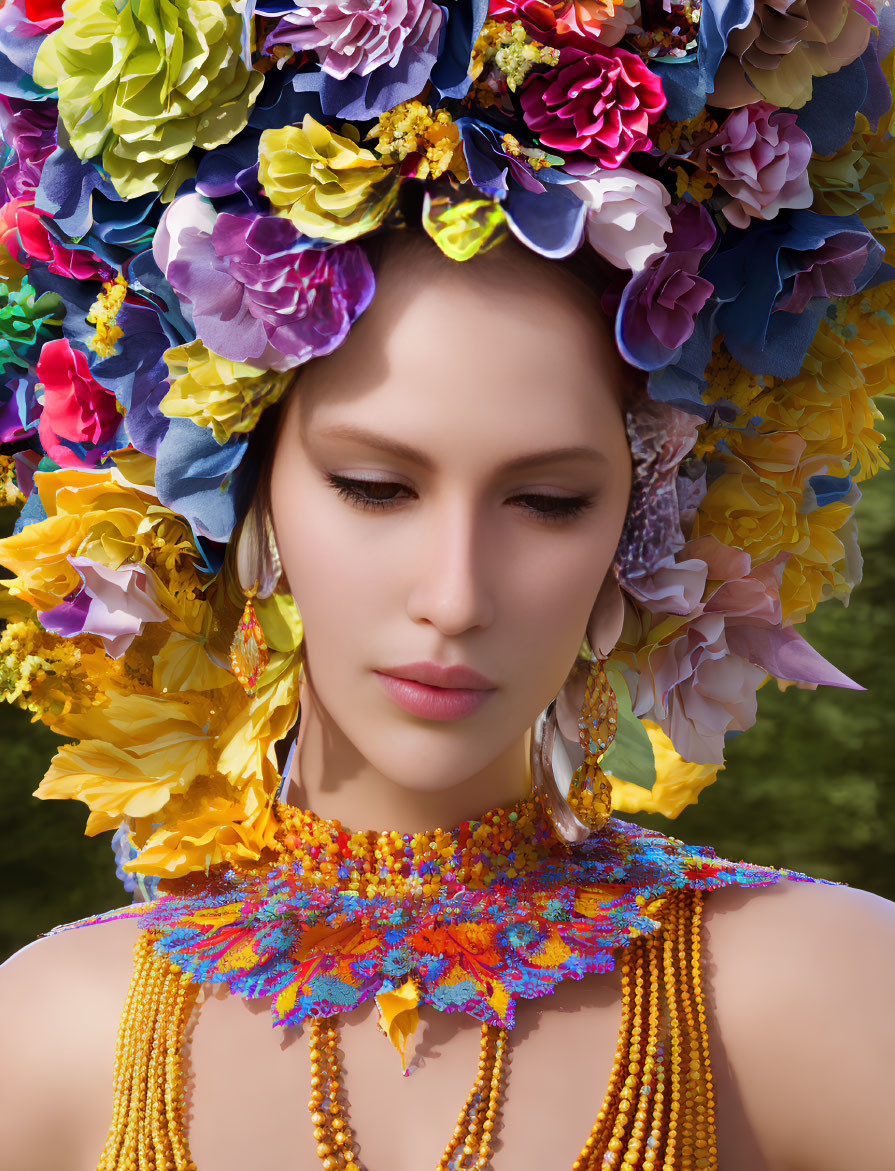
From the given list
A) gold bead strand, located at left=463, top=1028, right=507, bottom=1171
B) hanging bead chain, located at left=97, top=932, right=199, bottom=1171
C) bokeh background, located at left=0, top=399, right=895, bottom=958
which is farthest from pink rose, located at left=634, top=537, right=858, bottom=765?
bokeh background, located at left=0, top=399, right=895, bottom=958

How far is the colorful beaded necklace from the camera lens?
58.1 inches

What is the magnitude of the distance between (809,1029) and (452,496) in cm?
74

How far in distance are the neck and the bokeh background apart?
2.46m

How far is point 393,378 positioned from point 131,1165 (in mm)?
933

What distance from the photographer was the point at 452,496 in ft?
4.60

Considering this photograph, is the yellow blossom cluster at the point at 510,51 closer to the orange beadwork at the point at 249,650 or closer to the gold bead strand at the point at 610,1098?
the orange beadwork at the point at 249,650

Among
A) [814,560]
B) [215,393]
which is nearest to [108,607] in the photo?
[215,393]

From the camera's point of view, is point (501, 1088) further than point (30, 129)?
No

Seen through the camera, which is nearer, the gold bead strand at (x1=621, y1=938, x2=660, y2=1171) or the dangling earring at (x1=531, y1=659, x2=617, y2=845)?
the gold bead strand at (x1=621, y1=938, x2=660, y2=1171)

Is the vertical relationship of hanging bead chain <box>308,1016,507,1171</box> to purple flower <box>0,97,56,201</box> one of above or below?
below

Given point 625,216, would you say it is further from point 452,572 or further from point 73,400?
point 73,400

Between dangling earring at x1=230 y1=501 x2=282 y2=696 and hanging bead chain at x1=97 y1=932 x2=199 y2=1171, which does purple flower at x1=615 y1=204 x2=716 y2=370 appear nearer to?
dangling earring at x1=230 y1=501 x2=282 y2=696

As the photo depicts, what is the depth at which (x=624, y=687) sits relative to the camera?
1.84 m

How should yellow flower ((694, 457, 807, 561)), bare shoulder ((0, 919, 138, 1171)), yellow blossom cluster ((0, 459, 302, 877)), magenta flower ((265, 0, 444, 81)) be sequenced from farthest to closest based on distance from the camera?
1. yellow flower ((694, 457, 807, 561))
2. yellow blossom cluster ((0, 459, 302, 877))
3. bare shoulder ((0, 919, 138, 1171))
4. magenta flower ((265, 0, 444, 81))
